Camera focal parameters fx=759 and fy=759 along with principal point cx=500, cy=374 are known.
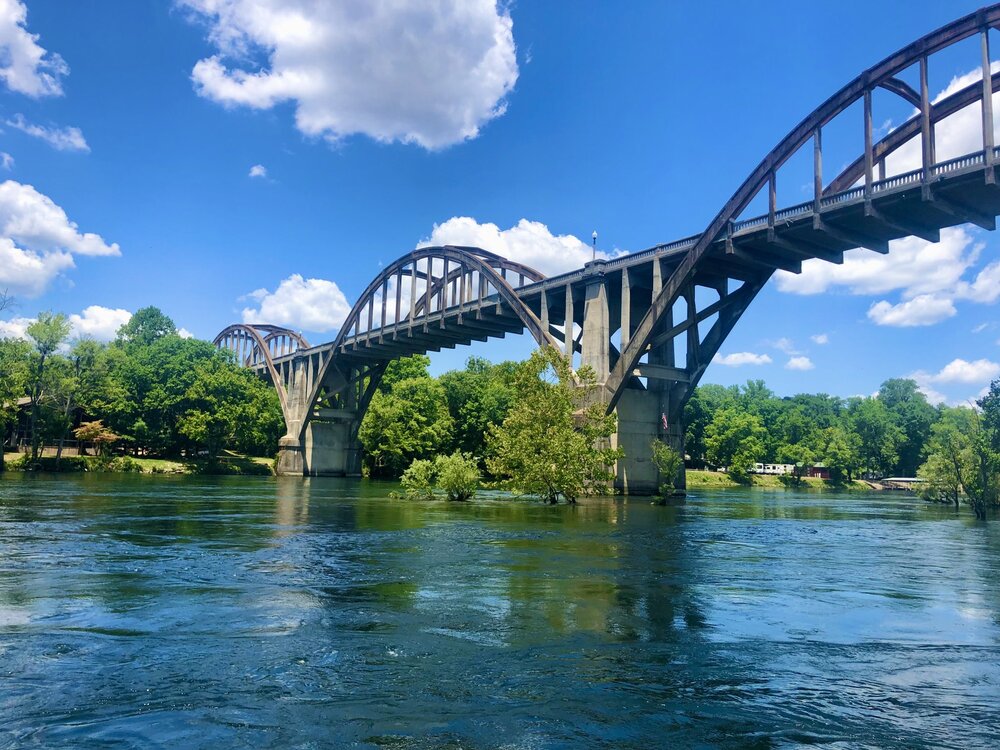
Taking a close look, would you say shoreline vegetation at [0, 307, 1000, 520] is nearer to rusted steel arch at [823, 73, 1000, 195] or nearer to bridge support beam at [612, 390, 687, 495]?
bridge support beam at [612, 390, 687, 495]

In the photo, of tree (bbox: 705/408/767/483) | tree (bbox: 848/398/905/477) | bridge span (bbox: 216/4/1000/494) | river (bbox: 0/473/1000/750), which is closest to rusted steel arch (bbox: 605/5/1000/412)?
bridge span (bbox: 216/4/1000/494)

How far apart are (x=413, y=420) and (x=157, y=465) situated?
30601 mm

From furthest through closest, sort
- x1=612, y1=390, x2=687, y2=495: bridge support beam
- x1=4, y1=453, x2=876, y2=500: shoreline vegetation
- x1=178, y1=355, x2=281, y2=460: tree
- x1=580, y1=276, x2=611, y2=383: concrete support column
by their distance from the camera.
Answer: x1=178, y1=355, x2=281, y2=460: tree → x1=4, y1=453, x2=876, y2=500: shoreline vegetation → x1=580, y1=276, x2=611, y2=383: concrete support column → x1=612, y1=390, x2=687, y2=495: bridge support beam

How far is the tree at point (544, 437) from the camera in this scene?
1721 inches

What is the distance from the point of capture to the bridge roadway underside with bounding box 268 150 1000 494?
1439 inches

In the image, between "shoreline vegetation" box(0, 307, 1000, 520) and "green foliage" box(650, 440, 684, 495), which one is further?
"green foliage" box(650, 440, 684, 495)

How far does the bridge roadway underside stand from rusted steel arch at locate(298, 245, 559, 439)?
1285 millimetres

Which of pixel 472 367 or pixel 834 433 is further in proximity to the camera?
pixel 834 433

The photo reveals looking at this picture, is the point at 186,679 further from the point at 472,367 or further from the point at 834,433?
the point at 834,433

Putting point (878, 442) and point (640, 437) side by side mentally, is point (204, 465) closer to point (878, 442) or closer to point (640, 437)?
point (640, 437)

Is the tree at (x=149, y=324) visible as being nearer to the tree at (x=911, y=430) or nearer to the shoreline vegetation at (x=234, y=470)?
the shoreline vegetation at (x=234, y=470)

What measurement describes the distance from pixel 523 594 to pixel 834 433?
419 feet

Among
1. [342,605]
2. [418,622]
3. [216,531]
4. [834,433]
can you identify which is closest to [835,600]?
[418,622]

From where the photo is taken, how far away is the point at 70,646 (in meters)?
9.91
